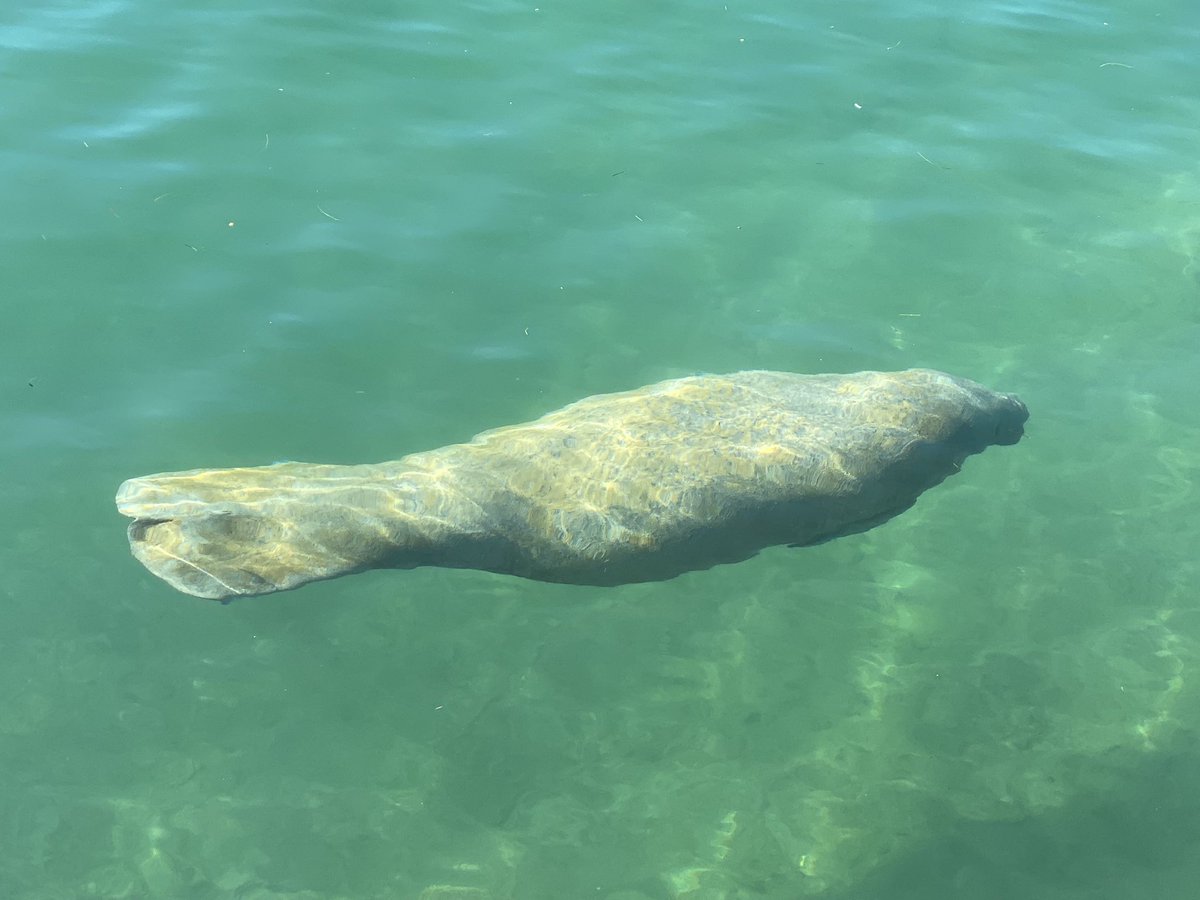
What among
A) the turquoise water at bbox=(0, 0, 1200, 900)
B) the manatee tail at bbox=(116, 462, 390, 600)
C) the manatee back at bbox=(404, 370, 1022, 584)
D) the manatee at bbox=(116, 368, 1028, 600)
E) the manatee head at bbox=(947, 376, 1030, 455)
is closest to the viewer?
the turquoise water at bbox=(0, 0, 1200, 900)

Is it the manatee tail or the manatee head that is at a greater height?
the manatee head

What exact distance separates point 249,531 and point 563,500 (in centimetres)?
212

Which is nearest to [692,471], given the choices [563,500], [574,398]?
[563,500]

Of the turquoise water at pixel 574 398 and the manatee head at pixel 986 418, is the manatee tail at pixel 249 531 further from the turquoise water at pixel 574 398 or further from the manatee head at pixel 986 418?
the manatee head at pixel 986 418

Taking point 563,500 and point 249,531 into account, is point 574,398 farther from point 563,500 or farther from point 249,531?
point 249,531

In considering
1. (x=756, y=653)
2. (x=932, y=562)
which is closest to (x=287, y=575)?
(x=756, y=653)

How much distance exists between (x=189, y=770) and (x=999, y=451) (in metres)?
6.82

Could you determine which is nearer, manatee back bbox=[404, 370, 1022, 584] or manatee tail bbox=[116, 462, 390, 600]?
manatee tail bbox=[116, 462, 390, 600]

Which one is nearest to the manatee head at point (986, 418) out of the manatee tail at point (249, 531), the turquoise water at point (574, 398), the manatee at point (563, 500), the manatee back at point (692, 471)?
the turquoise water at point (574, 398)

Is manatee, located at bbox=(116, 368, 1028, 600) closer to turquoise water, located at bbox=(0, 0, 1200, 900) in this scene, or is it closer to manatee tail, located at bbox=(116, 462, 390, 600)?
manatee tail, located at bbox=(116, 462, 390, 600)

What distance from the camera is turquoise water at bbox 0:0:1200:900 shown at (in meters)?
6.88

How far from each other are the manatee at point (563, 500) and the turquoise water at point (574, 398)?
379 millimetres

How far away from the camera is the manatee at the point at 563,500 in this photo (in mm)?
7320

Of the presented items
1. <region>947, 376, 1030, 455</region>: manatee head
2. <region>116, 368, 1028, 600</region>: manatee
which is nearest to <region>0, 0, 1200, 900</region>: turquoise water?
<region>947, 376, 1030, 455</region>: manatee head
